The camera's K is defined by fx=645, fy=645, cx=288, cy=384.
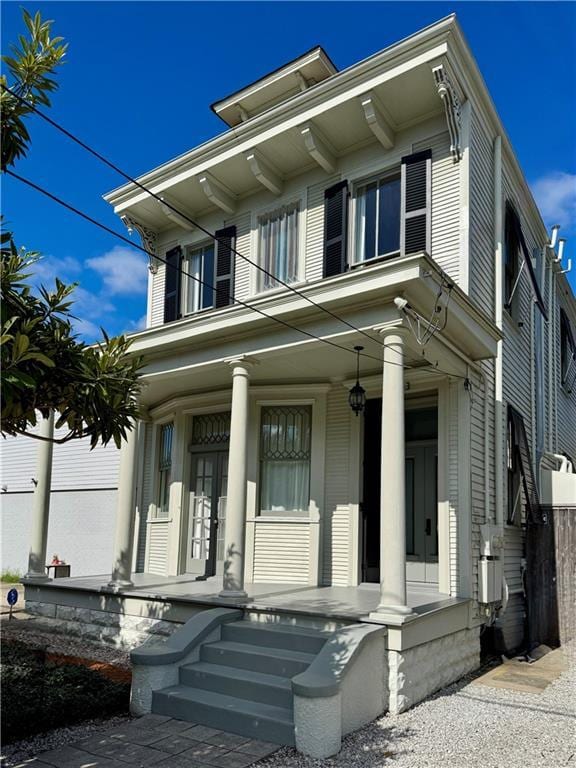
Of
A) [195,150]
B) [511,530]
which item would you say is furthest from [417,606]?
[195,150]

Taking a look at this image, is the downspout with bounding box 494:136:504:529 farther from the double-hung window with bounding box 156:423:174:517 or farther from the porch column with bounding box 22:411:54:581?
the porch column with bounding box 22:411:54:581

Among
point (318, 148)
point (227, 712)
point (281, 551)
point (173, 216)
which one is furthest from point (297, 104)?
point (227, 712)

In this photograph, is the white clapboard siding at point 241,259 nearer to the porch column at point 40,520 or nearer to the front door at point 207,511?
the front door at point 207,511

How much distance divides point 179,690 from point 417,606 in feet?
8.10

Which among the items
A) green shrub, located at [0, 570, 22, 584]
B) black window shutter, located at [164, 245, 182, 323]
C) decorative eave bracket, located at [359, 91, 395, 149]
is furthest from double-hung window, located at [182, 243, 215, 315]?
green shrub, located at [0, 570, 22, 584]

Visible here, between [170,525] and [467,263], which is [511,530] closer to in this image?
[467,263]

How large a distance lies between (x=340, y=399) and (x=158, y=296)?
14.8 ft

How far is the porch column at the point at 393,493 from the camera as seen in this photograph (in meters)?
5.97

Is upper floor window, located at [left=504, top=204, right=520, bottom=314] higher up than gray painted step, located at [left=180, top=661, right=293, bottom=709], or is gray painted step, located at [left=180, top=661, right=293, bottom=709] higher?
upper floor window, located at [left=504, top=204, right=520, bottom=314]

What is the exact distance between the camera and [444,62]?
7.93 meters

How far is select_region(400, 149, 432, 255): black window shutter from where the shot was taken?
841 cm

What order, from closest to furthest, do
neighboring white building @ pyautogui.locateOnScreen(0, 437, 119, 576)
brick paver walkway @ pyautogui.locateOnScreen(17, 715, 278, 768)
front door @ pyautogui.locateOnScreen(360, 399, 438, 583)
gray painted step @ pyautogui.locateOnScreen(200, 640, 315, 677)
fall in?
1. brick paver walkway @ pyautogui.locateOnScreen(17, 715, 278, 768)
2. gray painted step @ pyautogui.locateOnScreen(200, 640, 315, 677)
3. front door @ pyautogui.locateOnScreen(360, 399, 438, 583)
4. neighboring white building @ pyautogui.locateOnScreen(0, 437, 119, 576)

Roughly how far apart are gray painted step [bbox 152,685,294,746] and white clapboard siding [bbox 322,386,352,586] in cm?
345

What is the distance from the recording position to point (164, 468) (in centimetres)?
1127
